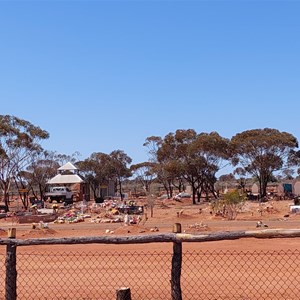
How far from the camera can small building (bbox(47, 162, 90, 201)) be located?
8038 cm

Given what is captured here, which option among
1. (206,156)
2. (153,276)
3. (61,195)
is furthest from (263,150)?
(153,276)

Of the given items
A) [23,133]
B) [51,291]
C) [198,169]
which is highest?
[23,133]

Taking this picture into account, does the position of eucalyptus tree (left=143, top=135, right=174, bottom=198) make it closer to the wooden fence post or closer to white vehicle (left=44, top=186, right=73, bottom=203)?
white vehicle (left=44, top=186, right=73, bottom=203)

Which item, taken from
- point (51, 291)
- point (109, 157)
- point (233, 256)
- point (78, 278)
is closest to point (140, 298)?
point (51, 291)

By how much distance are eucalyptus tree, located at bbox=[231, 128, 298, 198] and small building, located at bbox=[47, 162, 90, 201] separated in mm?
23482

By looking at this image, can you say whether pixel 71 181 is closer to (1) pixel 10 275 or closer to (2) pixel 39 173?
(2) pixel 39 173

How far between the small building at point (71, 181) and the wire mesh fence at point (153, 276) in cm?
6549

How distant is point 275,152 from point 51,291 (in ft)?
202

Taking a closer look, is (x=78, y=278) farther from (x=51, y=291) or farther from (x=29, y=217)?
(x=29, y=217)

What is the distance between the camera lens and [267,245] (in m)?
17.6

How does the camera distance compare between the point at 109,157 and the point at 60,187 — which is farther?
the point at 109,157

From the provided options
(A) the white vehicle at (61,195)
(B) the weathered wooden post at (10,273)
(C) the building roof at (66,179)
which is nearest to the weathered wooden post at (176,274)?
(B) the weathered wooden post at (10,273)

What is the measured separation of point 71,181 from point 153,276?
69406 millimetres

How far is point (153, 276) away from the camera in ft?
38.0
